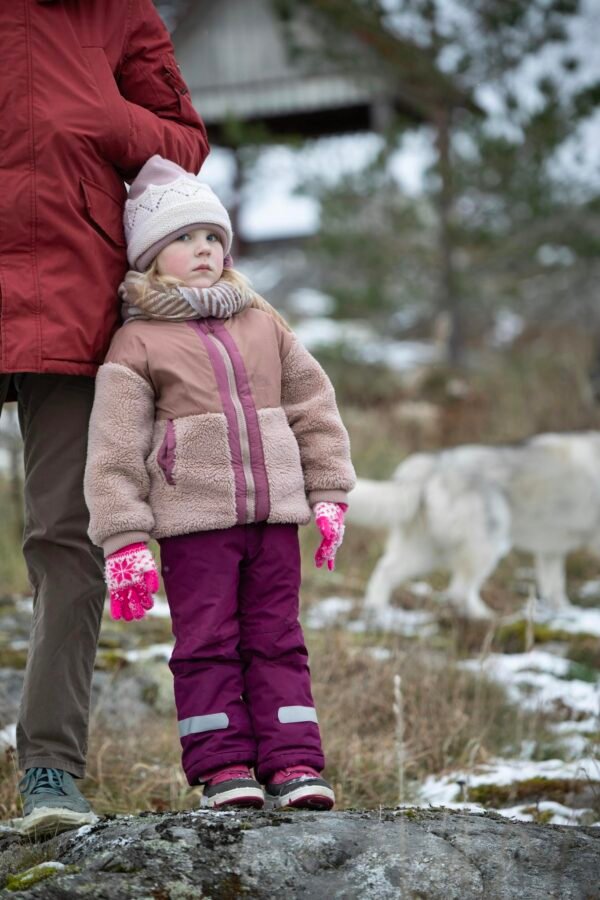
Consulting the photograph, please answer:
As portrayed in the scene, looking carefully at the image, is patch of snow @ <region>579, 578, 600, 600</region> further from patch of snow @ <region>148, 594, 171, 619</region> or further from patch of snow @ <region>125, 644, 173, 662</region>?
patch of snow @ <region>125, 644, 173, 662</region>

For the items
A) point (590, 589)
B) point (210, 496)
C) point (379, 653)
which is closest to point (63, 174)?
point (210, 496)

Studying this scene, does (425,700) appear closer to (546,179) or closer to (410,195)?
(546,179)

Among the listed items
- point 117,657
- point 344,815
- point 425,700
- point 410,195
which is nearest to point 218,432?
point 344,815

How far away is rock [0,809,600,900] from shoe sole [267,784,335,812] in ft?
0.63

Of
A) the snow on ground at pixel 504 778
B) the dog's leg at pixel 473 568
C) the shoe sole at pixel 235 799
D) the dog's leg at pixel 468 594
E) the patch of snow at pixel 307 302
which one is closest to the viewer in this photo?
the shoe sole at pixel 235 799

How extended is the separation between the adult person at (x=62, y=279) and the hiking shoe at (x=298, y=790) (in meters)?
0.41

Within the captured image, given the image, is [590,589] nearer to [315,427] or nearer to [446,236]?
[446,236]

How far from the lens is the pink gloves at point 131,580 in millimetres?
2297

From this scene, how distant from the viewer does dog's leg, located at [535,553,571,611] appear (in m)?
6.57

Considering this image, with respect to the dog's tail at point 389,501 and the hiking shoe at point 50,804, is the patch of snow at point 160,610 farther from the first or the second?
the hiking shoe at point 50,804

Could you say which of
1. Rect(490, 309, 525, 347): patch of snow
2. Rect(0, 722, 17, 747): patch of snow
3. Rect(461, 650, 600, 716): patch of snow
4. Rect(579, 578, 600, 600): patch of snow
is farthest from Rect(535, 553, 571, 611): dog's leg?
Rect(490, 309, 525, 347): patch of snow

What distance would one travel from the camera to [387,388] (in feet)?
38.1

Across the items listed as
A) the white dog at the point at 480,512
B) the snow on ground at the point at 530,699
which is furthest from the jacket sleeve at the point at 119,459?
the white dog at the point at 480,512

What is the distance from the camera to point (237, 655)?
246cm
